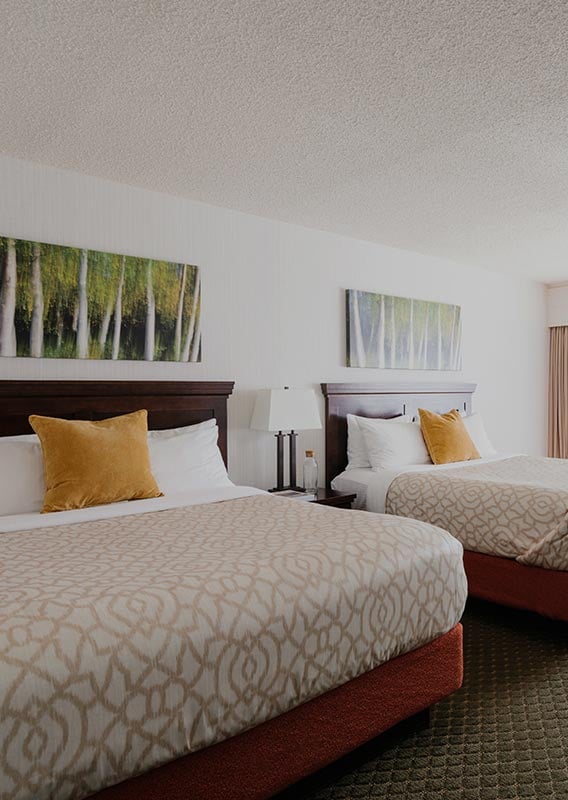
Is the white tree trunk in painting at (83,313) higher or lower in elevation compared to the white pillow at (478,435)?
higher

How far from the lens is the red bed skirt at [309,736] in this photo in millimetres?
1509

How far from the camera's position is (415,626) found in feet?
6.79

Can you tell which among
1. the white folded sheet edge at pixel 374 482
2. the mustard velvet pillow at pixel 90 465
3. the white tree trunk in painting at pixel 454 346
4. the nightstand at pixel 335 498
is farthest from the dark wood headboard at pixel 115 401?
the white tree trunk in painting at pixel 454 346

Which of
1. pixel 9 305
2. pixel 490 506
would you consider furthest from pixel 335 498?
pixel 9 305

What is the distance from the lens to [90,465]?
2.79 m

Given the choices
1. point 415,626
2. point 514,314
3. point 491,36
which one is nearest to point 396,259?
point 514,314

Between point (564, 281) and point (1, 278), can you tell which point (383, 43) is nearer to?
point (1, 278)

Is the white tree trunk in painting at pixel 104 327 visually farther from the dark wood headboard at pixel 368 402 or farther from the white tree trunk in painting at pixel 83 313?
the dark wood headboard at pixel 368 402

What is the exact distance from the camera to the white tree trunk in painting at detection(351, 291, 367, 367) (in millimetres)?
4734

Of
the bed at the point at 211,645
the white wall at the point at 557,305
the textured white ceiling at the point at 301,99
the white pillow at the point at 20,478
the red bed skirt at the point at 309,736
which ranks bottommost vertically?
the red bed skirt at the point at 309,736

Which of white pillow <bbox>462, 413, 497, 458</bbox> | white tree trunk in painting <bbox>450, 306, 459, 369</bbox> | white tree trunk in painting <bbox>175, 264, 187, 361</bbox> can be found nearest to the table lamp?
white tree trunk in painting <bbox>175, 264, 187, 361</bbox>

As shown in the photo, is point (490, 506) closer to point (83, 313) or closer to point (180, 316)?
point (180, 316)

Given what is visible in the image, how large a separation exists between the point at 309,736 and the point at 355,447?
9.23ft

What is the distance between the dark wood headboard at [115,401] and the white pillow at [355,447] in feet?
3.36
